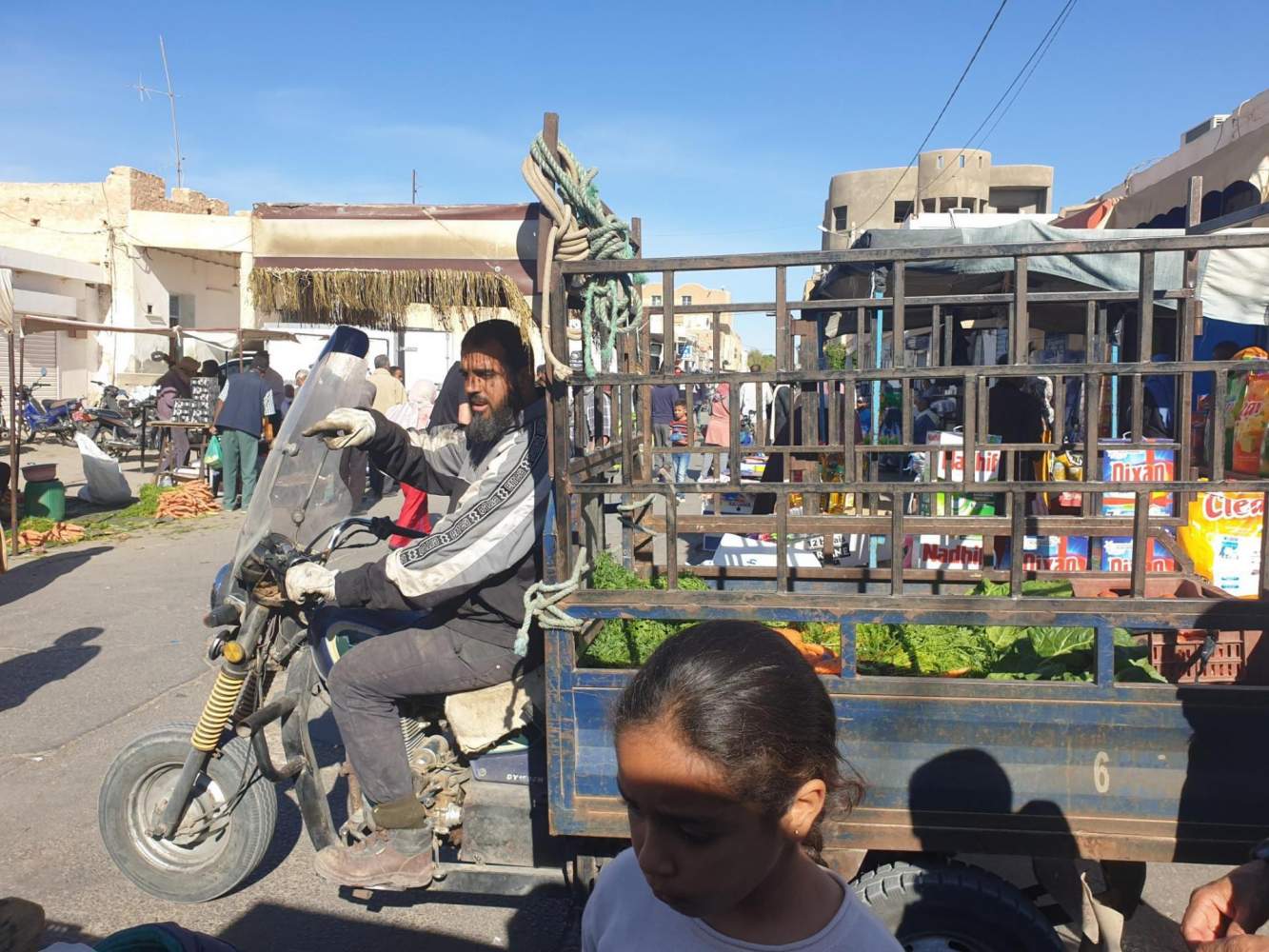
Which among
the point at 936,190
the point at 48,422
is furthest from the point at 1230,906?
the point at 936,190

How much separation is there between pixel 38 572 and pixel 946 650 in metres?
9.51

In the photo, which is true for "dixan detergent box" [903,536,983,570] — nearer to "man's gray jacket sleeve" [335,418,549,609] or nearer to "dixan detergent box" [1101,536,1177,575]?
"dixan detergent box" [1101,536,1177,575]

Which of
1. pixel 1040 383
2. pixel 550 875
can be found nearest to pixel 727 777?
pixel 550 875

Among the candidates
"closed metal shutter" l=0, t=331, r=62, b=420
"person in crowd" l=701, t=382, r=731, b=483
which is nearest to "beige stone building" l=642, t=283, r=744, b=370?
"person in crowd" l=701, t=382, r=731, b=483

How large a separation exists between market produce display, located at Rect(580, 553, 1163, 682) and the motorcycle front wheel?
1.40m

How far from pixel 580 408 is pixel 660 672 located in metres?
1.92

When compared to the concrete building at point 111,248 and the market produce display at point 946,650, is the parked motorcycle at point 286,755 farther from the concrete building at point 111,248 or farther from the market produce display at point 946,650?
the concrete building at point 111,248

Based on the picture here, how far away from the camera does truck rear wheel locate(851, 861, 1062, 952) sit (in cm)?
245

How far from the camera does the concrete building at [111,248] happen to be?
25969 mm

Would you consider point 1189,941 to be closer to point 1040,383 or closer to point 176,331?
point 1040,383

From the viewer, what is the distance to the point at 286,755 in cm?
342

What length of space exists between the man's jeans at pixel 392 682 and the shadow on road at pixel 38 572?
274 inches

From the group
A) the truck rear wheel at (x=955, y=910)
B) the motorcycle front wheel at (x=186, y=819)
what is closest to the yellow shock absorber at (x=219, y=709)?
the motorcycle front wheel at (x=186, y=819)

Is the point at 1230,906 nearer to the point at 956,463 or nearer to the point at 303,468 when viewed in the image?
the point at 303,468
